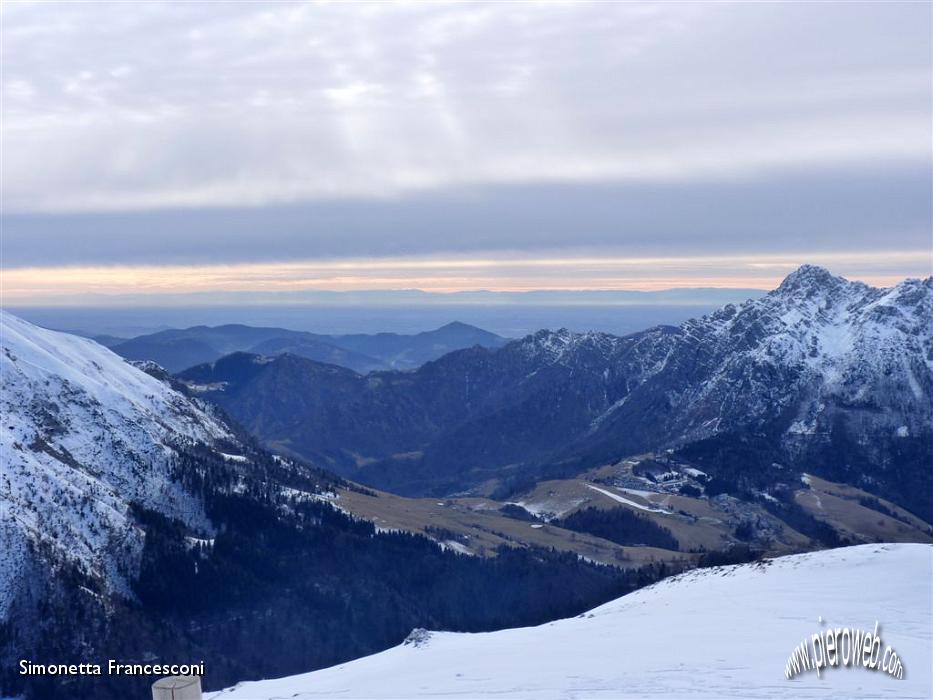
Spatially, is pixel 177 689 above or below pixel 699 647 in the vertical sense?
above

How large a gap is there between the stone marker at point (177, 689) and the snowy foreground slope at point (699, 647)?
3454 cm

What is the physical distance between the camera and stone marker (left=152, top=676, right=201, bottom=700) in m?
36.0

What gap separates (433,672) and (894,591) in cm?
4533

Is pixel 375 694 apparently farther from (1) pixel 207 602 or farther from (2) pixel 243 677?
(1) pixel 207 602

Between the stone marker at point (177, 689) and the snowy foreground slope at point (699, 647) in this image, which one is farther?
the snowy foreground slope at point (699, 647)

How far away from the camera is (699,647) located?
73562 millimetres

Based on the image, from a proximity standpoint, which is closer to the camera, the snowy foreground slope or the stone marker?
the stone marker

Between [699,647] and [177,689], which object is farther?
[699,647]

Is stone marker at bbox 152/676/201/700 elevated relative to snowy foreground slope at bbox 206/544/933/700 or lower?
elevated

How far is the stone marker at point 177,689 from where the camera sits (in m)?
36.0

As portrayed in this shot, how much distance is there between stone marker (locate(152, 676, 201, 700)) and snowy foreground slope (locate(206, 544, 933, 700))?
113 ft

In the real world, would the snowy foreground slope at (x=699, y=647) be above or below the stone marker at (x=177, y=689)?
below

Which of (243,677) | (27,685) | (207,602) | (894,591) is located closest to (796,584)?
(894,591)

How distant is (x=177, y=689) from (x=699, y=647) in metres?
49.4
